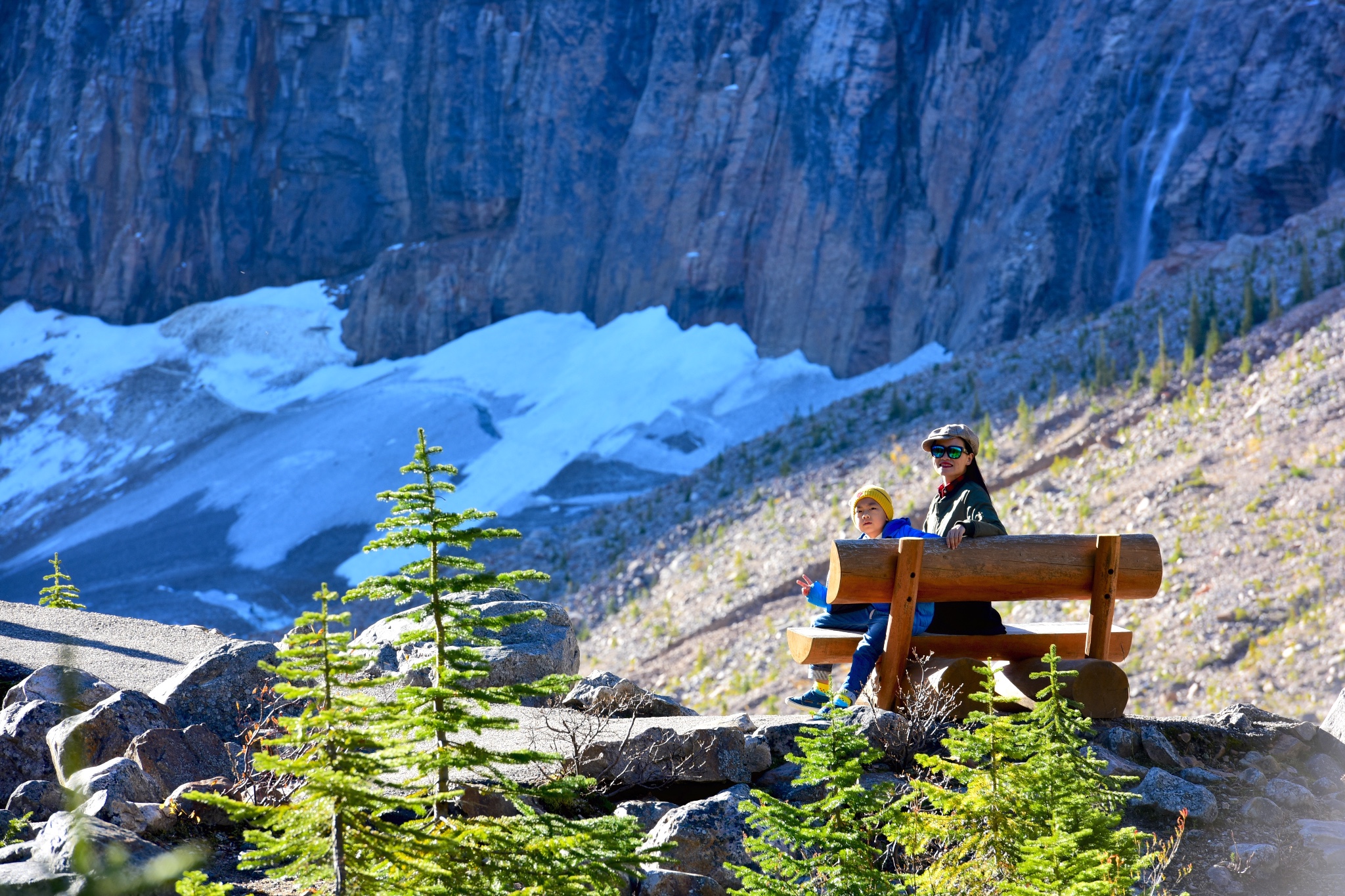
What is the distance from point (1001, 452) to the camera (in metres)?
22.9

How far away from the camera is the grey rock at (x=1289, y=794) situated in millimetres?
5512

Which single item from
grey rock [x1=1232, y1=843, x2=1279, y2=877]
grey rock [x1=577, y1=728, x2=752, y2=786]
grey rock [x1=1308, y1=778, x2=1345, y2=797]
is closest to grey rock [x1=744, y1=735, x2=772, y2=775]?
grey rock [x1=577, y1=728, x2=752, y2=786]

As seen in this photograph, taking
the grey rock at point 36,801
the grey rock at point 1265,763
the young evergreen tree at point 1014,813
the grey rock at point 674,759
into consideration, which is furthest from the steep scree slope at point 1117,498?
the grey rock at point 36,801

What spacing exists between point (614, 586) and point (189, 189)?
130 feet

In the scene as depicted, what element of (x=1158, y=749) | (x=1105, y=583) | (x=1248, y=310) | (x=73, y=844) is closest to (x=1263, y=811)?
(x=1158, y=749)

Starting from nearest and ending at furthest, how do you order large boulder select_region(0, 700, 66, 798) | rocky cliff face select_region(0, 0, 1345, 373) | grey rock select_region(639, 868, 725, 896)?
grey rock select_region(639, 868, 725, 896) → large boulder select_region(0, 700, 66, 798) → rocky cliff face select_region(0, 0, 1345, 373)

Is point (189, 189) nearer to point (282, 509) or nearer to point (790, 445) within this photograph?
point (282, 509)

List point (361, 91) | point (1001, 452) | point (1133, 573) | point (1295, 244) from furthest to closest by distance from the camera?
point (361, 91)
point (1295, 244)
point (1001, 452)
point (1133, 573)

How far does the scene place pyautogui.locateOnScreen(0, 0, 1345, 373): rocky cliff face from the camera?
1473 inches

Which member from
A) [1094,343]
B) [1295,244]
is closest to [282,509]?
[1094,343]

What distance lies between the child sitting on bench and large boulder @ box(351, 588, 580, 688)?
148cm

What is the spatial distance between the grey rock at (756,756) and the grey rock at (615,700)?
2.33 feet

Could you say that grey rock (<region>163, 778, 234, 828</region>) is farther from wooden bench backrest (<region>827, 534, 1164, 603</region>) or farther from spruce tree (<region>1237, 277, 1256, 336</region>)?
spruce tree (<region>1237, 277, 1256, 336</region>)

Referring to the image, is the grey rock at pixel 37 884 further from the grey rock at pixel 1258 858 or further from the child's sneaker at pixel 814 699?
the grey rock at pixel 1258 858
